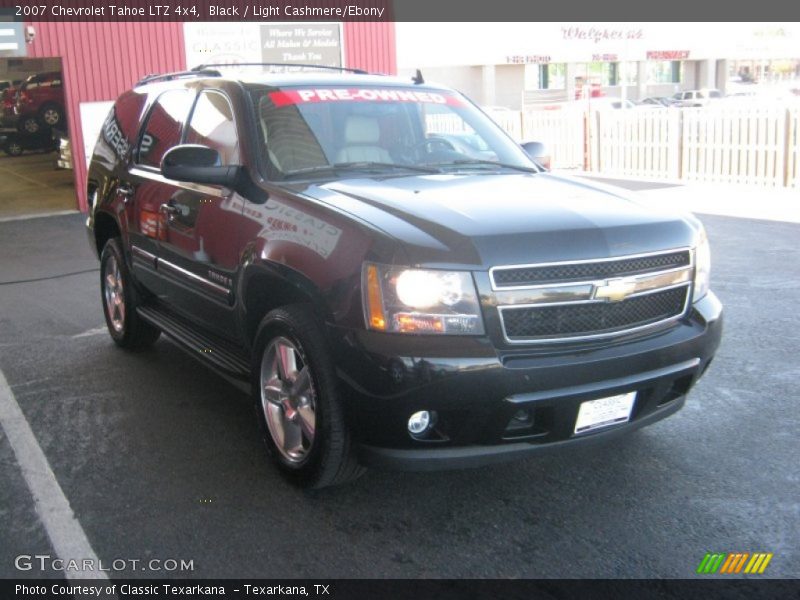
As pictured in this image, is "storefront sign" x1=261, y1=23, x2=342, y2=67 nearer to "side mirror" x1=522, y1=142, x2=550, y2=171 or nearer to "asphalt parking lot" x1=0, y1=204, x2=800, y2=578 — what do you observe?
"side mirror" x1=522, y1=142, x2=550, y2=171

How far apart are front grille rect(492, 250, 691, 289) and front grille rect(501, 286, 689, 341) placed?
101 mm

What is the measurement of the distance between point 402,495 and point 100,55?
13174 mm

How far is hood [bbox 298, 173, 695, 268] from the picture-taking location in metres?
3.33

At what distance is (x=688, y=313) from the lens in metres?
3.78

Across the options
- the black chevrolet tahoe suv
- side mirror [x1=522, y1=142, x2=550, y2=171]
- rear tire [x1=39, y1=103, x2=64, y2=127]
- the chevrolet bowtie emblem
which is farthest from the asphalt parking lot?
rear tire [x1=39, y1=103, x2=64, y2=127]

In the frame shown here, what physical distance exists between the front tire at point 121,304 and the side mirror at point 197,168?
→ 1798mm

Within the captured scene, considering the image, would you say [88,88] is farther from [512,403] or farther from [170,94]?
[512,403]

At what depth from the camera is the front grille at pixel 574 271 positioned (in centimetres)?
330

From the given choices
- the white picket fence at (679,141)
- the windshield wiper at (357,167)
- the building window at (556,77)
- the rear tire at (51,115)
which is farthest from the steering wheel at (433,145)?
the building window at (556,77)

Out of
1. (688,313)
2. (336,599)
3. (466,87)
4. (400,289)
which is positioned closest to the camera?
(336,599)

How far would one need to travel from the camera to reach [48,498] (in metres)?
3.85

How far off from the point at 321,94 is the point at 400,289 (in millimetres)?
1834

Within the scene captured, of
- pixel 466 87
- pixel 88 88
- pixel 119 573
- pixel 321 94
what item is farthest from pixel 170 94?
pixel 466 87

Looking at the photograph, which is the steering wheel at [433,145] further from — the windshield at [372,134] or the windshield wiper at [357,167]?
the windshield wiper at [357,167]
